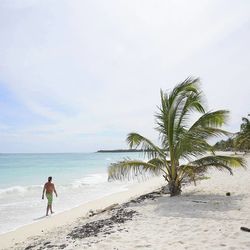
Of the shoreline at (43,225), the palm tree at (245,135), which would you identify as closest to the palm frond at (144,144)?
the shoreline at (43,225)

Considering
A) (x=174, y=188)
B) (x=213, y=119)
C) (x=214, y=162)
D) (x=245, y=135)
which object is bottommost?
(x=174, y=188)

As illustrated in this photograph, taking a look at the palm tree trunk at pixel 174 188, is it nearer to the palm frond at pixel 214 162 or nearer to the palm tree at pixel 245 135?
the palm frond at pixel 214 162

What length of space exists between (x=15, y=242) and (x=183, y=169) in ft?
18.0

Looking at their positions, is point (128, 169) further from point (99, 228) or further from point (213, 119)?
point (99, 228)

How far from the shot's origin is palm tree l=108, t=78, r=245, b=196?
10.8m

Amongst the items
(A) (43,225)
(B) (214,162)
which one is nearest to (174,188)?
(B) (214,162)

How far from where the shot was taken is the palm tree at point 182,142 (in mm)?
10836

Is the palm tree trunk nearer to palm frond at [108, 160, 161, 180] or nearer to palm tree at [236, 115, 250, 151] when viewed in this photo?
palm frond at [108, 160, 161, 180]

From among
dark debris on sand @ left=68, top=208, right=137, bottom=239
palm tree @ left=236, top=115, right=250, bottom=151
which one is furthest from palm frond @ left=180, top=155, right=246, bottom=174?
palm tree @ left=236, top=115, right=250, bottom=151

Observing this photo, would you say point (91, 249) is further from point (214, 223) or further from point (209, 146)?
point (209, 146)

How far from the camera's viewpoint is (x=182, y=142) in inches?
422

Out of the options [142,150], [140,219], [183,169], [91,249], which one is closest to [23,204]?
[142,150]

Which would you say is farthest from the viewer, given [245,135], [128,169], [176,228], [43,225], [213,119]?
[245,135]

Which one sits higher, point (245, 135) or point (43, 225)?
point (245, 135)
